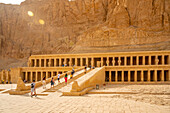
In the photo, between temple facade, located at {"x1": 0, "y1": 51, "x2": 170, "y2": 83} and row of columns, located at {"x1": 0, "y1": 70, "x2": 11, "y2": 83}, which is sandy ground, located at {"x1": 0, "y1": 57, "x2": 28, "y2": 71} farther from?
row of columns, located at {"x1": 0, "y1": 70, "x2": 11, "y2": 83}

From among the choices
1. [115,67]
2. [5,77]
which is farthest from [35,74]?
[115,67]

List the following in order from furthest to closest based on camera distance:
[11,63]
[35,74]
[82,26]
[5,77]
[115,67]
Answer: [82,26] → [11,63] → [5,77] → [35,74] → [115,67]

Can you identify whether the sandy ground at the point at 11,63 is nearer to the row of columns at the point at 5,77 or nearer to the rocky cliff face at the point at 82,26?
the rocky cliff face at the point at 82,26

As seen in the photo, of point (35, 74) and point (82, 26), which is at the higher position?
point (82, 26)

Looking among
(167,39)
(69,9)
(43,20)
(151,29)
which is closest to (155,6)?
(151,29)

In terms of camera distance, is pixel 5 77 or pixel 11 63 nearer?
pixel 5 77

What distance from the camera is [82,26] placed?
6209 centimetres

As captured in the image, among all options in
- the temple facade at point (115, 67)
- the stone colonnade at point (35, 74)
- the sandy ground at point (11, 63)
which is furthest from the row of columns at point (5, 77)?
the sandy ground at point (11, 63)

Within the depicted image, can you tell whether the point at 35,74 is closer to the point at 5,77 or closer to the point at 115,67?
the point at 5,77

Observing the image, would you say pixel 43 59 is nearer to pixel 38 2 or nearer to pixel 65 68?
pixel 65 68

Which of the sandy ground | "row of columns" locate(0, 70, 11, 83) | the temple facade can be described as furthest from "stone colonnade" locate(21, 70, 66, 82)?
the sandy ground

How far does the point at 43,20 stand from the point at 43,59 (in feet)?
90.6

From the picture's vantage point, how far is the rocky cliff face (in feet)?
167

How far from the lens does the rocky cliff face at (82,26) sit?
50.8 meters
